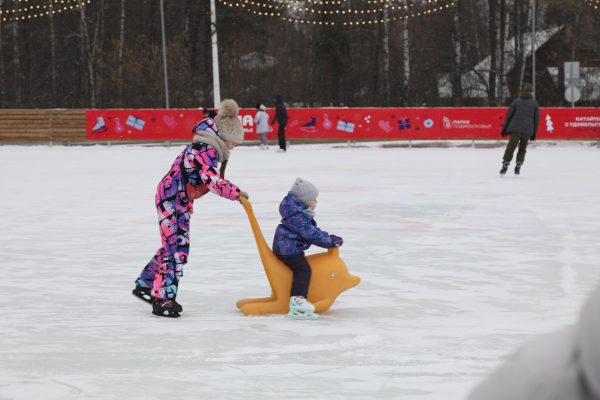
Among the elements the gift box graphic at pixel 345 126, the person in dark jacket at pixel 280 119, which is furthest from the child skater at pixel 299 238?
the gift box graphic at pixel 345 126

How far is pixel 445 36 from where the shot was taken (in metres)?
50.2

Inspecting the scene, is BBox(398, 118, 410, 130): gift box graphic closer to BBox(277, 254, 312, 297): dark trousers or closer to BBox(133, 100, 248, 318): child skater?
BBox(133, 100, 248, 318): child skater

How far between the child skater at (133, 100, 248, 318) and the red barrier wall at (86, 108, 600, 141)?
2141 cm

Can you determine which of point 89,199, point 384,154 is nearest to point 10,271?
point 89,199

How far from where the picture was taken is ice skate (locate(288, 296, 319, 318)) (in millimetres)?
5699

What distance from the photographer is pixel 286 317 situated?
19.0 feet

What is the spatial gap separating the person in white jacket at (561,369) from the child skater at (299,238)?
16.0 feet

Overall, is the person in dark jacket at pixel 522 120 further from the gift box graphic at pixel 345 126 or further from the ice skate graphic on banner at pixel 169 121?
the ice skate graphic on banner at pixel 169 121

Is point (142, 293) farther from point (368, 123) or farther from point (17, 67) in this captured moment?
point (17, 67)

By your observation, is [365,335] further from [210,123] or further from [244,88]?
[244,88]

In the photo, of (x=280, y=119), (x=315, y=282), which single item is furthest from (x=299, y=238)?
(x=280, y=119)

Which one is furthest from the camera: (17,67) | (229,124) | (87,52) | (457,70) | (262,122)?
(17,67)

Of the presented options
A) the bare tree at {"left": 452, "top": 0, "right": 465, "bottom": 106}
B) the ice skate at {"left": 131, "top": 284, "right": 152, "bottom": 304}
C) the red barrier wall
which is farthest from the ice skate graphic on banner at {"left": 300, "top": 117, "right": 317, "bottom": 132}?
the ice skate at {"left": 131, "top": 284, "right": 152, "bottom": 304}

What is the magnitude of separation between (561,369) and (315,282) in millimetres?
5214
